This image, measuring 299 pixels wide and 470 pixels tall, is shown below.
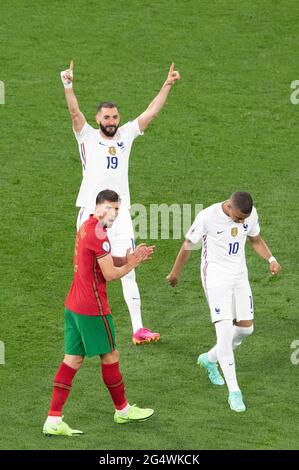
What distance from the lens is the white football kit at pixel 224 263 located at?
12188 mm

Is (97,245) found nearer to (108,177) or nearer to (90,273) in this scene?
(90,273)

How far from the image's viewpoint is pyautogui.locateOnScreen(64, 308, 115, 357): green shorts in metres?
11.3

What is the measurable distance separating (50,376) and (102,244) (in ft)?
6.52

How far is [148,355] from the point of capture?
1323 cm

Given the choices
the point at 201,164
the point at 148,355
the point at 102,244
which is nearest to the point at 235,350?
the point at 148,355

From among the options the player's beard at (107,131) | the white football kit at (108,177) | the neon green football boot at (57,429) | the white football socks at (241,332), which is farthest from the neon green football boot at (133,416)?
the player's beard at (107,131)

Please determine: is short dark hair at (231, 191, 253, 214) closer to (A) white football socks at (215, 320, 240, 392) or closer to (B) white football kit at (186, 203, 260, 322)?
(B) white football kit at (186, 203, 260, 322)

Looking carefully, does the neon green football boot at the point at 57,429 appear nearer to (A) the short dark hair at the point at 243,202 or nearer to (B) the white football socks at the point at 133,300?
(B) the white football socks at the point at 133,300

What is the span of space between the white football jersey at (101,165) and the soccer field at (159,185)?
141 centimetres

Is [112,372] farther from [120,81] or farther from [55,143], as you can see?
[120,81]

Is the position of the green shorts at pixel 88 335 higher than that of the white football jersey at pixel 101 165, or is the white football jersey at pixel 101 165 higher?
the white football jersey at pixel 101 165

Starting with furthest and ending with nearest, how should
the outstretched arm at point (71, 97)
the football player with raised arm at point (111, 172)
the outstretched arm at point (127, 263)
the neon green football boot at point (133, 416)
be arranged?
the football player with raised arm at point (111, 172)
the outstretched arm at point (71, 97)
the neon green football boot at point (133, 416)
the outstretched arm at point (127, 263)

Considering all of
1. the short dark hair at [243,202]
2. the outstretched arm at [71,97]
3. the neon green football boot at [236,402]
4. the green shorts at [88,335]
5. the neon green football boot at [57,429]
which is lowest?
the neon green football boot at [57,429]
